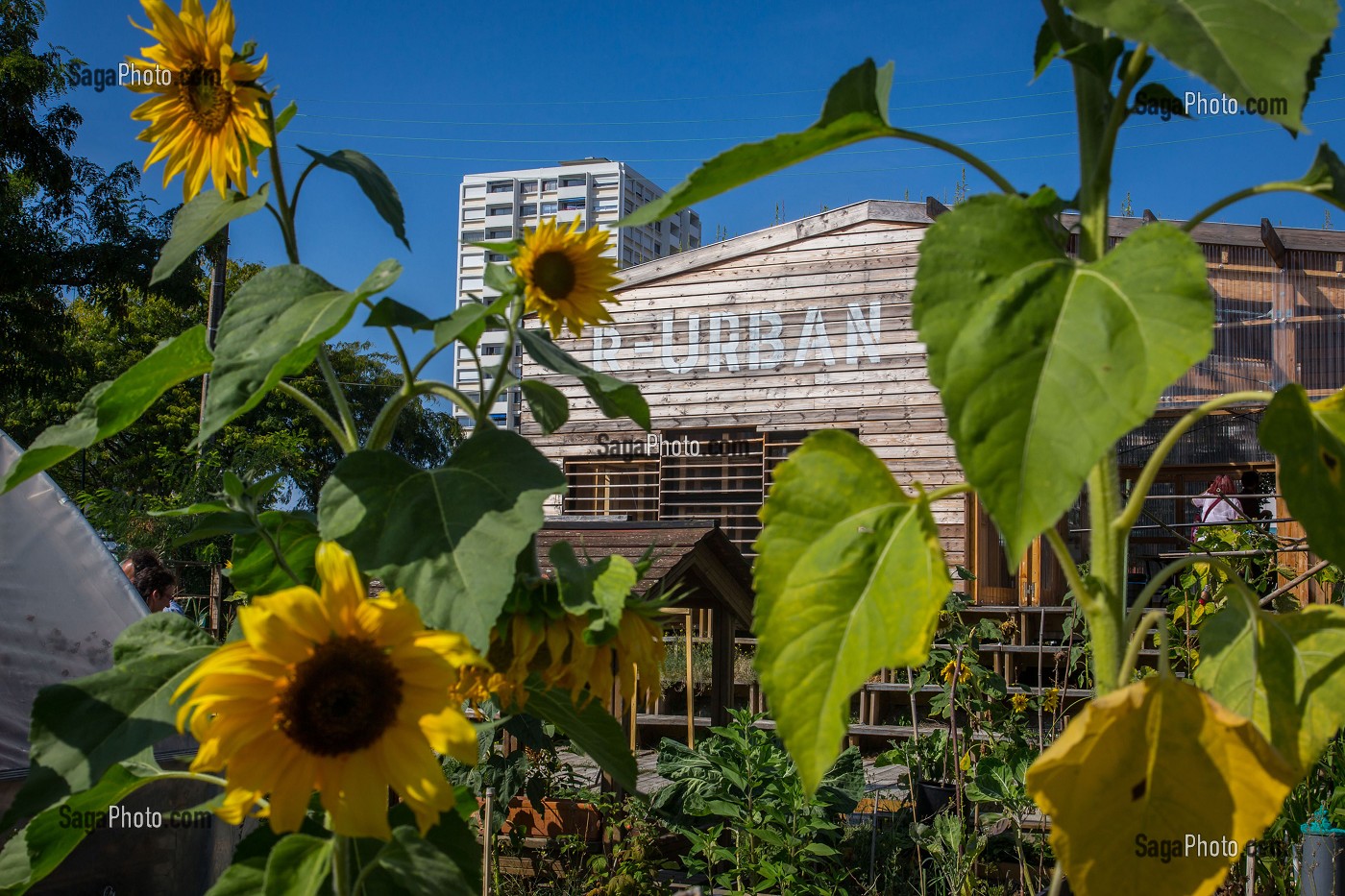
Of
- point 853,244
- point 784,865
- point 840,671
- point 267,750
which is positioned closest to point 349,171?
point 267,750

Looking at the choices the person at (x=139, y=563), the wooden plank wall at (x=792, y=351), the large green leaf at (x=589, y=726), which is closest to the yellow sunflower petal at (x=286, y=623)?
the large green leaf at (x=589, y=726)

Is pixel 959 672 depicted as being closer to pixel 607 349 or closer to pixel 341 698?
pixel 341 698

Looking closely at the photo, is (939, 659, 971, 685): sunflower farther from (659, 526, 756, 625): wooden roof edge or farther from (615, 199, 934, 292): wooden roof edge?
(615, 199, 934, 292): wooden roof edge

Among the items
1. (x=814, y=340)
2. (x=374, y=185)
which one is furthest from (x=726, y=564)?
(x=814, y=340)

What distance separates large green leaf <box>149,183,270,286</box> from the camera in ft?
3.19

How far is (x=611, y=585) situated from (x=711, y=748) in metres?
3.45

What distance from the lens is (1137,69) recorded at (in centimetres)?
80

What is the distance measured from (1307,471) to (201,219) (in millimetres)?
944

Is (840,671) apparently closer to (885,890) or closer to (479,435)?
(479,435)

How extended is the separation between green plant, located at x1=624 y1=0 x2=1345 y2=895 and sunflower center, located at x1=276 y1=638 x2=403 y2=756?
0.28 metres

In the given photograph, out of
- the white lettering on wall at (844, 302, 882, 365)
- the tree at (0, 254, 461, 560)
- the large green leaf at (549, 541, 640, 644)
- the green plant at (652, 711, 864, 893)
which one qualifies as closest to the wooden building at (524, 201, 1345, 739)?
the white lettering on wall at (844, 302, 882, 365)

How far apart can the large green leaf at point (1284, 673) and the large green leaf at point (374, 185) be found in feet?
2.58

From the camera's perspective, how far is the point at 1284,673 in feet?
2.67

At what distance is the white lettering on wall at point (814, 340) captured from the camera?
12805 mm
